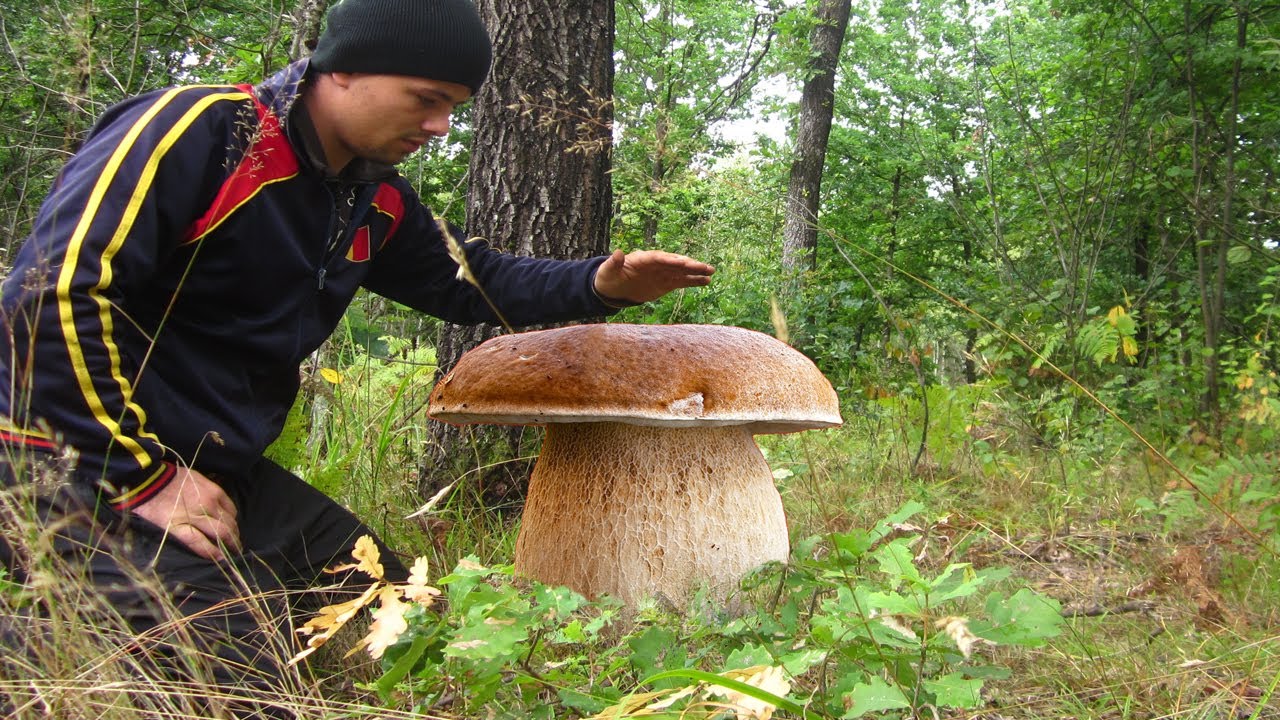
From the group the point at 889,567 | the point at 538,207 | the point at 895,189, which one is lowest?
the point at 889,567

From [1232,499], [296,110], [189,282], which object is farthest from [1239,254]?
[189,282]

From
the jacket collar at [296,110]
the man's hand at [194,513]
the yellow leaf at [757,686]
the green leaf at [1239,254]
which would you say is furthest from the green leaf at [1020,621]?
the green leaf at [1239,254]

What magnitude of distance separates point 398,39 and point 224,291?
2.63 feet

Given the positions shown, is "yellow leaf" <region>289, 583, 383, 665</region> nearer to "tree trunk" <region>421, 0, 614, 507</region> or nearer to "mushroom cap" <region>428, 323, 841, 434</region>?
"mushroom cap" <region>428, 323, 841, 434</region>

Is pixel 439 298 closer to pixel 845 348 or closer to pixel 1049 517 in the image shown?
pixel 1049 517

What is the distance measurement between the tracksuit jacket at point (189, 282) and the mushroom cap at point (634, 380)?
460mm

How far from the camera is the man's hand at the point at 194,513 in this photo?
5.42ft

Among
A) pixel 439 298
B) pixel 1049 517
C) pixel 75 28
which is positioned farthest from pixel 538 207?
pixel 1049 517

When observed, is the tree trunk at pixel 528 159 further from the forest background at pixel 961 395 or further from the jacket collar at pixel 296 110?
the jacket collar at pixel 296 110

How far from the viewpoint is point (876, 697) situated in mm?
1133

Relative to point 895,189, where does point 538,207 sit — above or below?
below

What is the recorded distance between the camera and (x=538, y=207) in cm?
313

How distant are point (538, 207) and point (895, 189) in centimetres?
1513

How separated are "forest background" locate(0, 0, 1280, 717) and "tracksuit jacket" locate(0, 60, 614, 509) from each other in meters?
0.29
